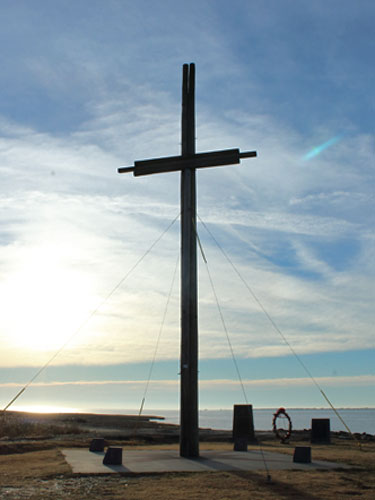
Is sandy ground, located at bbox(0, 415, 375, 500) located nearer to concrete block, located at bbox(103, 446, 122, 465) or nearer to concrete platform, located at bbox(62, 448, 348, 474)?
concrete platform, located at bbox(62, 448, 348, 474)

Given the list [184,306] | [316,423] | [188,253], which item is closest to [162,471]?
[184,306]

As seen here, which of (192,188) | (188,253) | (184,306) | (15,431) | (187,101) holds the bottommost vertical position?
(15,431)

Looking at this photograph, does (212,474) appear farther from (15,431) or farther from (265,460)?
(15,431)

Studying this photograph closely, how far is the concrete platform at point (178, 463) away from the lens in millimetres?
10914

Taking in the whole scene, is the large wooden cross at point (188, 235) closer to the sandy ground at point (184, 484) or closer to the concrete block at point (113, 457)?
the concrete block at point (113, 457)

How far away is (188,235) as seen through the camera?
14547mm

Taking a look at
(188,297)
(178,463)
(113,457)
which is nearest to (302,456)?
(178,463)

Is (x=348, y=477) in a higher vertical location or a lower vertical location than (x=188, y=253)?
lower

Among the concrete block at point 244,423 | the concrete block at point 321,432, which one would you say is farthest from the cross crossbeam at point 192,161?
the concrete block at point 321,432

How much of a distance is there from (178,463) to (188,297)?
13.6 ft

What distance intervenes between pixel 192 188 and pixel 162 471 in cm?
759

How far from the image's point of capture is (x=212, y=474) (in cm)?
1052

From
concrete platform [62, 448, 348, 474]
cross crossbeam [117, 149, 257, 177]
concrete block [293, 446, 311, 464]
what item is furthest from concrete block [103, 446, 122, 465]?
cross crossbeam [117, 149, 257, 177]

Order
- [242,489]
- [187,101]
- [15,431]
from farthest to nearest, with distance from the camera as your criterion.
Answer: [15,431], [187,101], [242,489]
